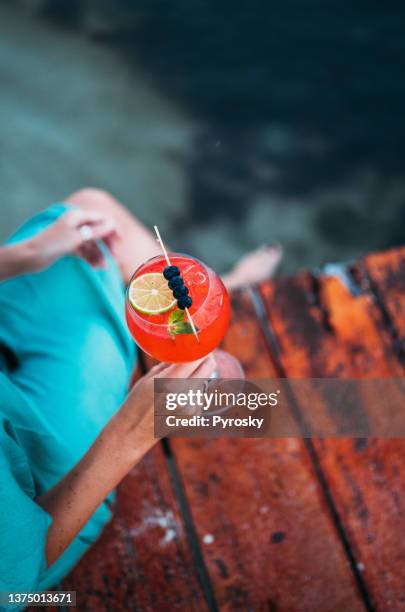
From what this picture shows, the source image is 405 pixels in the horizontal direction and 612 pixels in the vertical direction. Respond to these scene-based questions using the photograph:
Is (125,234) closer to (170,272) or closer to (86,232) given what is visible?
(86,232)

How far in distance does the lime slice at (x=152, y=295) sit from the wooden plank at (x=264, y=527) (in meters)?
0.75

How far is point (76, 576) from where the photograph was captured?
5.98 feet

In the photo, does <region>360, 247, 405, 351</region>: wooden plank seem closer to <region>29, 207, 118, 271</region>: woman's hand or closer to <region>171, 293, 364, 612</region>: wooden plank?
<region>171, 293, 364, 612</region>: wooden plank

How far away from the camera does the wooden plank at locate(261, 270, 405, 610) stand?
1805mm

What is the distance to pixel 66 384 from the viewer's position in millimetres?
1709

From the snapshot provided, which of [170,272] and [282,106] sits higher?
[170,272]

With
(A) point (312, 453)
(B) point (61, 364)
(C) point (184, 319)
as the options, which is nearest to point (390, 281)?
(A) point (312, 453)

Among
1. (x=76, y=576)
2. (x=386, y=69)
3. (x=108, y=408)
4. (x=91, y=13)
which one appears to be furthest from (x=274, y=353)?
(x=91, y=13)

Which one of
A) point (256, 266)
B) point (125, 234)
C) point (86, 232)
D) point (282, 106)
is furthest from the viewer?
point (282, 106)

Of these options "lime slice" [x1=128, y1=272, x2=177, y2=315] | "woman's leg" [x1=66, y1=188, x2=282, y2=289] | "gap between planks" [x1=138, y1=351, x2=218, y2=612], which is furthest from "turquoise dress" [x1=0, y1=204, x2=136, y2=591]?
"lime slice" [x1=128, y1=272, x2=177, y2=315]

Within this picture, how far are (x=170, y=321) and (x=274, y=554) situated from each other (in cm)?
89

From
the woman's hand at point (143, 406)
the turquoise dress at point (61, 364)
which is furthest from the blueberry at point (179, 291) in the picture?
the turquoise dress at point (61, 364)

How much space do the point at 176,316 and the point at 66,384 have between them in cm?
49

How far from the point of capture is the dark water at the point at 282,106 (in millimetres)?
3361
